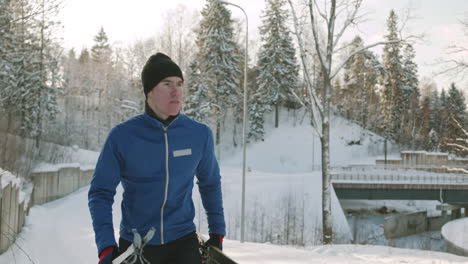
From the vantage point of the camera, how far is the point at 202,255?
2.79 meters

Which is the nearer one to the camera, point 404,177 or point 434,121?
point 404,177

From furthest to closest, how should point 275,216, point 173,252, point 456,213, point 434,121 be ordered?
point 434,121 → point 456,213 → point 275,216 → point 173,252

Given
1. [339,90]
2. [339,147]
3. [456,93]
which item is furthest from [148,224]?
[456,93]

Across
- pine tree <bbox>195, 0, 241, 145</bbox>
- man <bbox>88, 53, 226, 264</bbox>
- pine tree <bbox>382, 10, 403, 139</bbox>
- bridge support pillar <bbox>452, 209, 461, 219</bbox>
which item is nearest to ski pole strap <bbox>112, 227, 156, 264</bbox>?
man <bbox>88, 53, 226, 264</bbox>

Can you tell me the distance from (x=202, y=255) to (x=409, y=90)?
62.8 meters

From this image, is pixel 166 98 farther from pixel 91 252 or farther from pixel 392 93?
pixel 392 93

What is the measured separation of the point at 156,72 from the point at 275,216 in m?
20.4

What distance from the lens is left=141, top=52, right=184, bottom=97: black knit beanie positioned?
2.70 m

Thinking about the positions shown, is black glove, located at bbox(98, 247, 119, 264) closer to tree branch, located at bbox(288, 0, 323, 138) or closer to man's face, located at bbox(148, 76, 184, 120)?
man's face, located at bbox(148, 76, 184, 120)

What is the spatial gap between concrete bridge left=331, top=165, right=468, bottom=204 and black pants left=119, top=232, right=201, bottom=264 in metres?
28.8

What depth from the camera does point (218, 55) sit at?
47.8 metres

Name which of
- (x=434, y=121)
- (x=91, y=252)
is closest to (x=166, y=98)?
(x=91, y=252)

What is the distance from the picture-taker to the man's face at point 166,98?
2.62 metres

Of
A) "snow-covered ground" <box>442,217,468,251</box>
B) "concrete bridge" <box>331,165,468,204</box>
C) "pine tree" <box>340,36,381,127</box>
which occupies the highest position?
"pine tree" <box>340,36,381,127</box>
